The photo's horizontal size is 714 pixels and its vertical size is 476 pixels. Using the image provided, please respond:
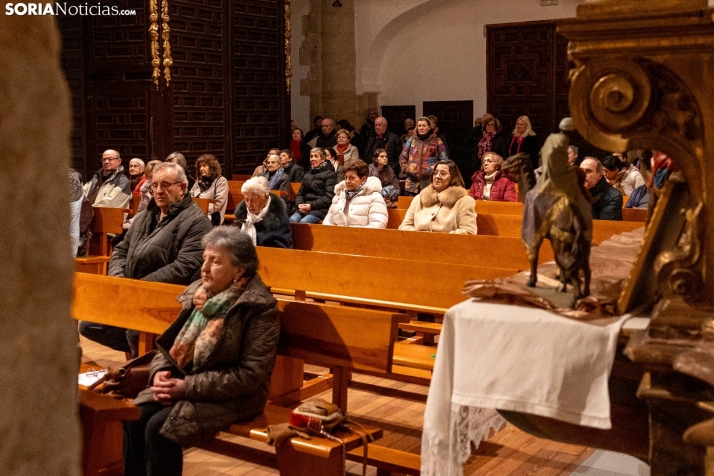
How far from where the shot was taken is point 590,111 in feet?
7.22

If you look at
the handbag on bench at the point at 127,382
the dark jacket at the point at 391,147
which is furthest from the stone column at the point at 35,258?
the dark jacket at the point at 391,147

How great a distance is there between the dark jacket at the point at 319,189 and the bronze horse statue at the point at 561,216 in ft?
22.8

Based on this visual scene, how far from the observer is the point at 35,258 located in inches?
31.2

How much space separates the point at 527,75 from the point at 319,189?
6.22 m

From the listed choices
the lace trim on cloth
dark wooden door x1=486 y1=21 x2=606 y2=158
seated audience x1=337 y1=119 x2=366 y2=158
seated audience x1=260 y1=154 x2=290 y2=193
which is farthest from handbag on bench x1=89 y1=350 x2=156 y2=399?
dark wooden door x1=486 y1=21 x2=606 y2=158

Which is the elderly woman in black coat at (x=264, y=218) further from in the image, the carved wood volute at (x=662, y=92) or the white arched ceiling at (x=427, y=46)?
the white arched ceiling at (x=427, y=46)

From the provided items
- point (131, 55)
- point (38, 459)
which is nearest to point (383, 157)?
point (131, 55)

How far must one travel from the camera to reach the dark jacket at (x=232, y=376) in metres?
3.53

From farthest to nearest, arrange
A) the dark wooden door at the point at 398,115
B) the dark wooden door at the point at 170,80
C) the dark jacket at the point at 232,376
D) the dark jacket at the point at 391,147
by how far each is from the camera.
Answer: the dark wooden door at the point at 398,115, the dark jacket at the point at 391,147, the dark wooden door at the point at 170,80, the dark jacket at the point at 232,376

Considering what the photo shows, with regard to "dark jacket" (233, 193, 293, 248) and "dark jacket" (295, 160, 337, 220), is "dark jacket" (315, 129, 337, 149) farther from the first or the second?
"dark jacket" (233, 193, 293, 248)

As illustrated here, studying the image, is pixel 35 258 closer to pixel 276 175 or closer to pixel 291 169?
pixel 276 175

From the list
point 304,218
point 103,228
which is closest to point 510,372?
point 103,228

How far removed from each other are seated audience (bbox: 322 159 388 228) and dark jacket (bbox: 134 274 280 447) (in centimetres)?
378

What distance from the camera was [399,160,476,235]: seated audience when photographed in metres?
6.68
